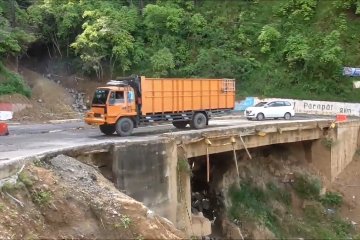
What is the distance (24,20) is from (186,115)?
22.9 metres

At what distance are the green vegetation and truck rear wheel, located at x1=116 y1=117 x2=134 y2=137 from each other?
6273 mm

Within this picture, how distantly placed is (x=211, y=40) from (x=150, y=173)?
27.9 metres

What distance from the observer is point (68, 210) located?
35.6ft

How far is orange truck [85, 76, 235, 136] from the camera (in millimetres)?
19391

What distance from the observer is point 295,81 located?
37781mm

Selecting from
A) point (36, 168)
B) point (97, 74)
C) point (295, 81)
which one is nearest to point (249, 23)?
point (295, 81)

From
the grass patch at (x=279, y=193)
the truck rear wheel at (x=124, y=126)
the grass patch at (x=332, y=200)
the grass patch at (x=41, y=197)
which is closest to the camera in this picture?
the grass patch at (x=41, y=197)

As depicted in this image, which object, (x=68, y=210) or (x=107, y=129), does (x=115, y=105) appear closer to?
(x=107, y=129)

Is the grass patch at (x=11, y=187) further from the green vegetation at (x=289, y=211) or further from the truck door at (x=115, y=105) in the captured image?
the green vegetation at (x=289, y=211)

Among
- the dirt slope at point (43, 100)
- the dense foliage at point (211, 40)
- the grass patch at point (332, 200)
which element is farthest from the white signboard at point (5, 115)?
the grass patch at point (332, 200)

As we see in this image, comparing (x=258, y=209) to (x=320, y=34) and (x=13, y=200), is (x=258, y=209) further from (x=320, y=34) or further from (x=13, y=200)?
(x=320, y=34)

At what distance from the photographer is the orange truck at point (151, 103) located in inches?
763

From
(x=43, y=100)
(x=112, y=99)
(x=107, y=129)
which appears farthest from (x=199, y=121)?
(x=43, y=100)

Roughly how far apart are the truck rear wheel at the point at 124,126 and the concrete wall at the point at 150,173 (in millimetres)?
2970
